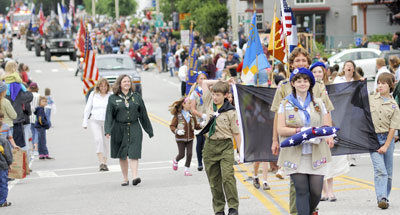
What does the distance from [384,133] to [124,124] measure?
4.61m

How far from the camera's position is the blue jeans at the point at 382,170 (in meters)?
10.3

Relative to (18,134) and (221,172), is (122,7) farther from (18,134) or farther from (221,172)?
(221,172)

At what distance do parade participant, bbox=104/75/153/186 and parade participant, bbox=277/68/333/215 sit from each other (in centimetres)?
547

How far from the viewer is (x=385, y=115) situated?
10508 mm

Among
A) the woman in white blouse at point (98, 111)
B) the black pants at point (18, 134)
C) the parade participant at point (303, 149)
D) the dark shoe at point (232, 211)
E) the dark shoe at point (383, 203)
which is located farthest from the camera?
the black pants at point (18, 134)

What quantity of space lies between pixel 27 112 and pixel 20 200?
395 cm

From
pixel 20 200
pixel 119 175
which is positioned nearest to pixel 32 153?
pixel 119 175

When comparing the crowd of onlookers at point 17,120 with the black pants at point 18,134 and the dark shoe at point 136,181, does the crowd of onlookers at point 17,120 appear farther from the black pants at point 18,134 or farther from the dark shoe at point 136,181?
the dark shoe at point 136,181

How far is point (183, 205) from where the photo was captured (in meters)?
11.3

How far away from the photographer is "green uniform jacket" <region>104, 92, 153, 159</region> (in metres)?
13.5

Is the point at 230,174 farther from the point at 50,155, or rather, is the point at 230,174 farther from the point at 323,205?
the point at 50,155

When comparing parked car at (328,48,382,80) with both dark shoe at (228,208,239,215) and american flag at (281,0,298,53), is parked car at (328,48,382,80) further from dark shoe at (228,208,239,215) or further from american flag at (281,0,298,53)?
dark shoe at (228,208,239,215)

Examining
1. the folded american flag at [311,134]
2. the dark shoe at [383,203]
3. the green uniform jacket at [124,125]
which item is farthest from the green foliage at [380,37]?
the folded american flag at [311,134]

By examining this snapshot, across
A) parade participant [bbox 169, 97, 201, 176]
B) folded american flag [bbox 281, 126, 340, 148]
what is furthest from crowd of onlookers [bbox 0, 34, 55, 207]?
folded american flag [bbox 281, 126, 340, 148]
